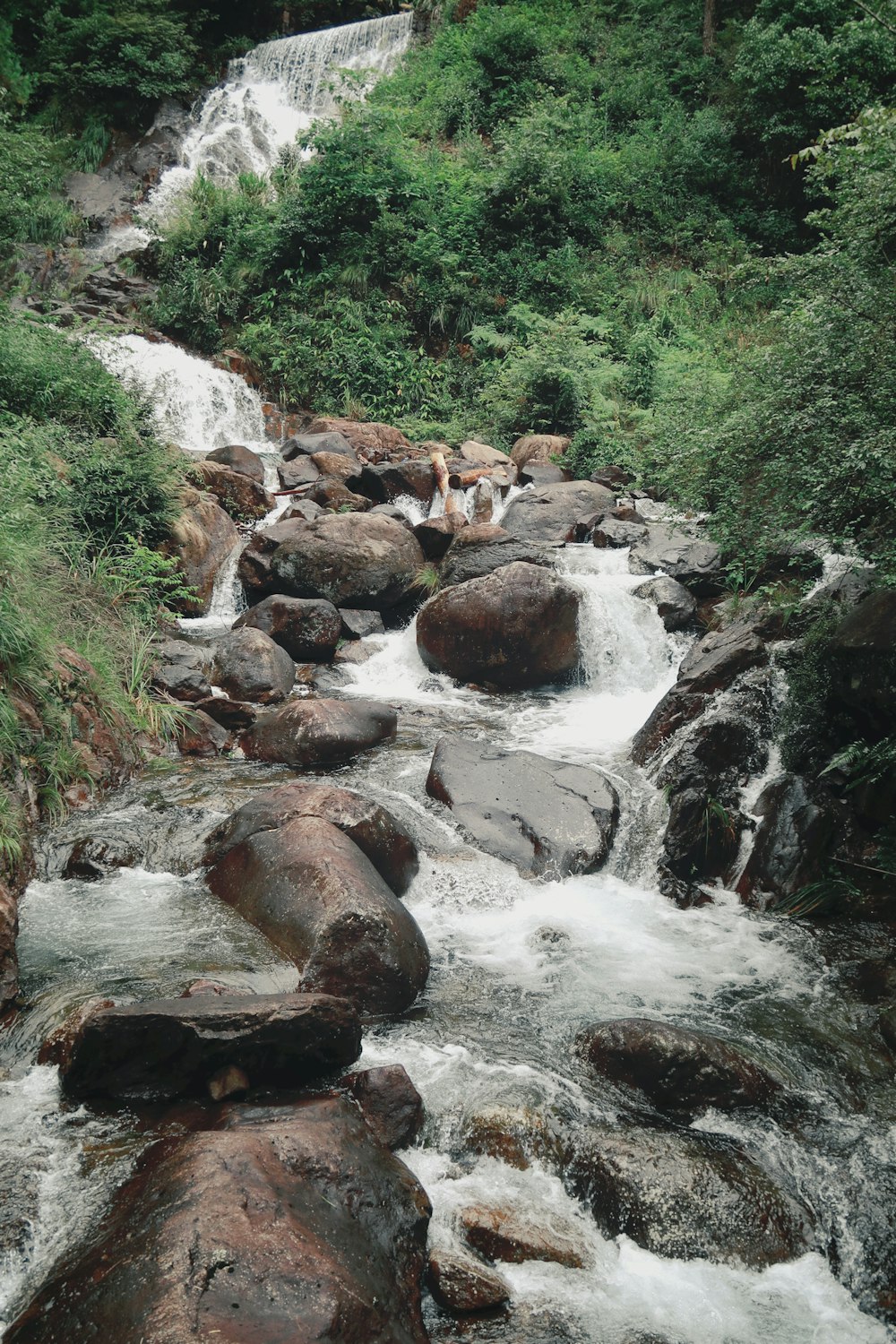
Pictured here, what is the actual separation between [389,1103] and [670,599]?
22.8 ft

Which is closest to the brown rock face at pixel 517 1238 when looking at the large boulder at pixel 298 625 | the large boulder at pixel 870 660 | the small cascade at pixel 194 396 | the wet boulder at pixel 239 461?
the large boulder at pixel 870 660

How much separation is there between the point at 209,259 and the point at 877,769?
17.6 metres

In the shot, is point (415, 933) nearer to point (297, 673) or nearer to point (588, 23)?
point (297, 673)

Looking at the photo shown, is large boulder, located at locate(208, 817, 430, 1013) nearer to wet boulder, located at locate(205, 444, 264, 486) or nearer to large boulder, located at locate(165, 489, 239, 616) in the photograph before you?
large boulder, located at locate(165, 489, 239, 616)

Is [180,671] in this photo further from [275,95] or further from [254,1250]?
[275,95]

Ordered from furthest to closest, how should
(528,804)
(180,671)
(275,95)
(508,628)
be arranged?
(275,95) < (508,628) < (180,671) < (528,804)

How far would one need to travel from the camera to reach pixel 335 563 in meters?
10.1

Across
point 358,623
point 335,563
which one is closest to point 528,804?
point 358,623

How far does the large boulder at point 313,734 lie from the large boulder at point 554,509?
4453 mm

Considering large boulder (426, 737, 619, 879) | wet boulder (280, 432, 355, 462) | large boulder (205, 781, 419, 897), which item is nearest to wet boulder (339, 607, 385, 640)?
large boulder (426, 737, 619, 879)

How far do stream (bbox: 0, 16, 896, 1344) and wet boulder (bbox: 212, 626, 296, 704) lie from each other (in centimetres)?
127

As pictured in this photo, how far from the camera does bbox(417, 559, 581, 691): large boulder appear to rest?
902cm

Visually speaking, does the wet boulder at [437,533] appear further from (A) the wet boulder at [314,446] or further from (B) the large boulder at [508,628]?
(A) the wet boulder at [314,446]

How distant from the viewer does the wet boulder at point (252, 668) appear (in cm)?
831
